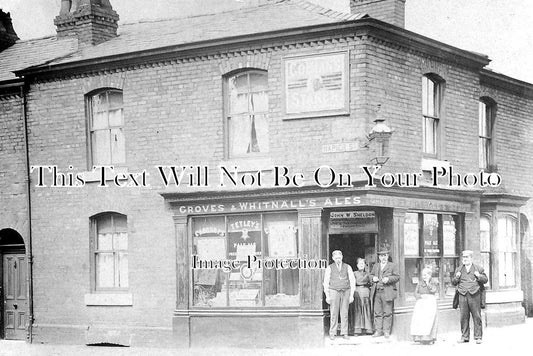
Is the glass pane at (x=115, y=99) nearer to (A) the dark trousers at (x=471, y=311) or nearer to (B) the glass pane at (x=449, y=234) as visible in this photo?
(B) the glass pane at (x=449, y=234)

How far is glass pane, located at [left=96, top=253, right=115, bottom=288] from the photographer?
1738cm

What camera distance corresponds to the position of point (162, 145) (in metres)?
16.7

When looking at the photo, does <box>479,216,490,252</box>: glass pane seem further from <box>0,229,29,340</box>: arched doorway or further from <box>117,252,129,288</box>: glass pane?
<box>0,229,29,340</box>: arched doorway

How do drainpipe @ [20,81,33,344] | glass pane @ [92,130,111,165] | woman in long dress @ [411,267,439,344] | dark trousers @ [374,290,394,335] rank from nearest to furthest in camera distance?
woman in long dress @ [411,267,439,344], dark trousers @ [374,290,394,335], glass pane @ [92,130,111,165], drainpipe @ [20,81,33,344]

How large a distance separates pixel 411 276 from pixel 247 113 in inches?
187

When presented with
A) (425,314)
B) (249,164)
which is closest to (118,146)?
(249,164)

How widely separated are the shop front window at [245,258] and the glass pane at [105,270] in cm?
226

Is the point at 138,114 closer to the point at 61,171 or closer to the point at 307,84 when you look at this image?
the point at 61,171

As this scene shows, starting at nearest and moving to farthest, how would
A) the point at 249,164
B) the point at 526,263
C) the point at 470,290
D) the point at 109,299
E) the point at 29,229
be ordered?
the point at 470,290 < the point at 249,164 < the point at 109,299 < the point at 29,229 < the point at 526,263

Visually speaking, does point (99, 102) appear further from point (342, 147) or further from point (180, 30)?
point (342, 147)

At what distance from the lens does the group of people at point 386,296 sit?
14672 millimetres

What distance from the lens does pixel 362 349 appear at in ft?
47.2

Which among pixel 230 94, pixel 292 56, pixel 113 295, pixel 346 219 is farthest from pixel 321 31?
pixel 113 295

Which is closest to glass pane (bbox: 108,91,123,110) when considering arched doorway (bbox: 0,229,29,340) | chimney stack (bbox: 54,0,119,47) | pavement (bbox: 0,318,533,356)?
chimney stack (bbox: 54,0,119,47)
